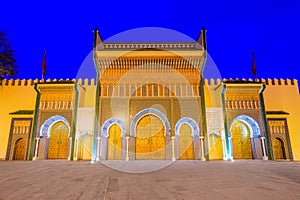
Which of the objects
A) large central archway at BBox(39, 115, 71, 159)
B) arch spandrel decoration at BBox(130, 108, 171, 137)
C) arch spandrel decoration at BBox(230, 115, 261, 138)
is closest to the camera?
arch spandrel decoration at BBox(130, 108, 171, 137)

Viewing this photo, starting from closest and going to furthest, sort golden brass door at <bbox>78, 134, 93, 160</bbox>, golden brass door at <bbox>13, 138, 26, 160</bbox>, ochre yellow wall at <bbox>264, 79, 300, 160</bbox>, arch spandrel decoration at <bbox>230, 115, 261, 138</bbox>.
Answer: arch spandrel decoration at <bbox>230, 115, 261, 138</bbox>
golden brass door at <bbox>78, 134, 93, 160</bbox>
golden brass door at <bbox>13, 138, 26, 160</bbox>
ochre yellow wall at <bbox>264, 79, 300, 160</bbox>

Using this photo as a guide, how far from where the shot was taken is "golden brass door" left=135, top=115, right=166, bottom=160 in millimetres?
10359

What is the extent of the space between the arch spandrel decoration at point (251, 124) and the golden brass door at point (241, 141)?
0.29 meters

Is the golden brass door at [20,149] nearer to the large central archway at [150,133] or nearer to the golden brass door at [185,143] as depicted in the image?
the large central archway at [150,133]

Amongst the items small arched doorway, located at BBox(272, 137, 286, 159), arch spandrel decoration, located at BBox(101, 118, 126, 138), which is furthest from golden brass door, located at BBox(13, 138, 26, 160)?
small arched doorway, located at BBox(272, 137, 286, 159)

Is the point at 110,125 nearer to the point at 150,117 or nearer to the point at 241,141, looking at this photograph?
the point at 150,117

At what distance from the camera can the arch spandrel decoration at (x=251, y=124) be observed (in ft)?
36.0

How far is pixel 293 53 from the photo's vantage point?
291 feet

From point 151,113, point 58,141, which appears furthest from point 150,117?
point 58,141

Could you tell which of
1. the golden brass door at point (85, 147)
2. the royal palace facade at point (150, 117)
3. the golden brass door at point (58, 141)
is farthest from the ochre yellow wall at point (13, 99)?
the golden brass door at point (85, 147)

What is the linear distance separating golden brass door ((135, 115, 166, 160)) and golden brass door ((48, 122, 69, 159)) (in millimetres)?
4493

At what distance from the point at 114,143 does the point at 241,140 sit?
7.50 metres

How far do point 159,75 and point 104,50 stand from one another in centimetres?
349

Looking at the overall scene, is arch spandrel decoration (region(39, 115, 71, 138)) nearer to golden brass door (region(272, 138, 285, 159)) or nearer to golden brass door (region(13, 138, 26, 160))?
golden brass door (region(13, 138, 26, 160))
